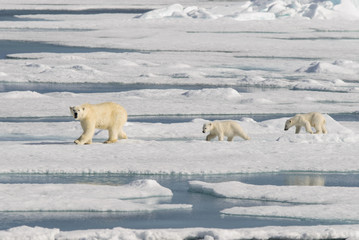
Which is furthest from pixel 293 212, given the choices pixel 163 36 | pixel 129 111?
pixel 163 36

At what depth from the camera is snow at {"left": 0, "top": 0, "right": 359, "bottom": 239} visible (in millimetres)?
6105

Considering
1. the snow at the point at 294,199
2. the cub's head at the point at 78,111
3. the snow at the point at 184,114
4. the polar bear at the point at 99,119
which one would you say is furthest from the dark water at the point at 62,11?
the snow at the point at 294,199

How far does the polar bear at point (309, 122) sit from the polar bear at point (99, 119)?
231 centimetres

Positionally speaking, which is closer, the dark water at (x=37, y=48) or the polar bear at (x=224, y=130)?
the polar bear at (x=224, y=130)

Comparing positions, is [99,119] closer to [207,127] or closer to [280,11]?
[207,127]

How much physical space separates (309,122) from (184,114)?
109 inches

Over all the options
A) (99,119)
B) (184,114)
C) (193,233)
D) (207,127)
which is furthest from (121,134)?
(193,233)

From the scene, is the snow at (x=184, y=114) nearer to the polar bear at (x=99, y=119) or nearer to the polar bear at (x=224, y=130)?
the polar bear at (x=99, y=119)

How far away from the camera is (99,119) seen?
853 centimetres

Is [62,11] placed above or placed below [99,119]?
above

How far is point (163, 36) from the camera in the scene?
88.1 feet

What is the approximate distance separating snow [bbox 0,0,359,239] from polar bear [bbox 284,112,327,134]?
17 cm

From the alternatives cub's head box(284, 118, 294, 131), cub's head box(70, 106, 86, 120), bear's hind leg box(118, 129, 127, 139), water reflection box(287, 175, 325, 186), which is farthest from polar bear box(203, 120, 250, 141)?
water reflection box(287, 175, 325, 186)

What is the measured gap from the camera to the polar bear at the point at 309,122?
32.0ft
